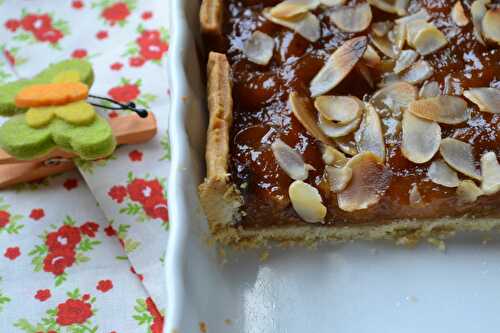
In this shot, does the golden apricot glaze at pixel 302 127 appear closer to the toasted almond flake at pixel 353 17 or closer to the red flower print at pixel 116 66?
the toasted almond flake at pixel 353 17

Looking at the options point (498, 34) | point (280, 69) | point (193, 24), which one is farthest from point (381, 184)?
point (193, 24)

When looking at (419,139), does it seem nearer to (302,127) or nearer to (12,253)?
(302,127)

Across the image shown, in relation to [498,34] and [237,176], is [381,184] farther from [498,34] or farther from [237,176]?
[498,34]

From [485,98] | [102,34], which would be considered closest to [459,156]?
[485,98]

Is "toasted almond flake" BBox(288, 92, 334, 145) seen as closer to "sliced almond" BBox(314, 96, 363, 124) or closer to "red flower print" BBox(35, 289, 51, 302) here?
"sliced almond" BBox(314, 96, 363, 124)

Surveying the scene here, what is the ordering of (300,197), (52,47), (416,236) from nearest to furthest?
(300,197) → (416,236) → (52,47)

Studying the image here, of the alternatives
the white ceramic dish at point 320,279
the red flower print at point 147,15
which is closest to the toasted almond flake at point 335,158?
the white ceramic dish at point 320,279

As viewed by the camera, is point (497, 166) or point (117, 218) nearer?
point (497, 166)
